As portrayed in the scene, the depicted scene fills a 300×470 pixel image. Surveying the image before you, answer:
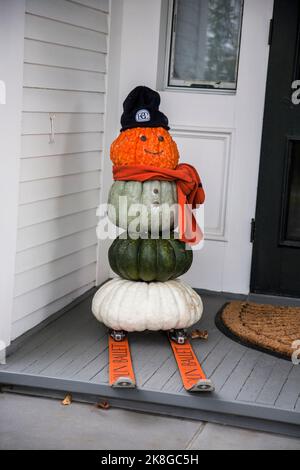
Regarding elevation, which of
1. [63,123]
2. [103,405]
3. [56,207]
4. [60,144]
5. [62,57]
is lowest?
[103,405]

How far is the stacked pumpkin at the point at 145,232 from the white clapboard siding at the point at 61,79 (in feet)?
1.51

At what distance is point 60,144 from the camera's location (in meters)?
4.55

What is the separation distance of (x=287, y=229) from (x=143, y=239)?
1.22 metres

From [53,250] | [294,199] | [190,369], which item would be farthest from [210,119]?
[190,369]

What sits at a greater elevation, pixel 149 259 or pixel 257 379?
pixel 149 259

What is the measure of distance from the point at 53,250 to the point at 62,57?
3.58 ft

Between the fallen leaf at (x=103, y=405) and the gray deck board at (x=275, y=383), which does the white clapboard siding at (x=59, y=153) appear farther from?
the gray deck board at (x=275, y=383)

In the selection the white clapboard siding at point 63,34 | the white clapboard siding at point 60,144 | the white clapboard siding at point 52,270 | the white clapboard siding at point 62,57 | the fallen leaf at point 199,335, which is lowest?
the fallen leaf at point 199,335

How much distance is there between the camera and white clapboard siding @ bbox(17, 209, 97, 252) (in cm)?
421

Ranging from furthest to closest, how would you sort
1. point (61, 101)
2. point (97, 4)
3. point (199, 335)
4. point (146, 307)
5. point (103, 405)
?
1. point (97, 4)
2. point (61, 101)
3. point (199, 335)
4. point (146, 307)
5. point (103, 405)

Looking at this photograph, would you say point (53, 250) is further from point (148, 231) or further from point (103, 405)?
point (103, 405)

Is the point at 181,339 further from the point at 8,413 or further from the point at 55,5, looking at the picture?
the point at 55,5

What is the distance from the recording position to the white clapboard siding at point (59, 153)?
163 inches

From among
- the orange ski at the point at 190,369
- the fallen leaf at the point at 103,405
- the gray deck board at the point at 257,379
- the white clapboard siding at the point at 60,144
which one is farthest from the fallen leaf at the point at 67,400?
the white clapboard siding at the point at 60,144
